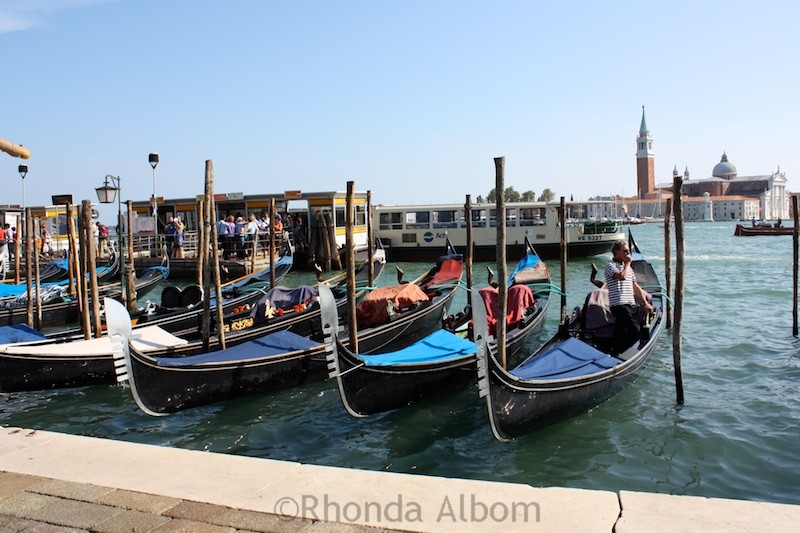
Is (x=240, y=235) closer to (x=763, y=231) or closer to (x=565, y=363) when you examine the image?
(x=565, y=363)

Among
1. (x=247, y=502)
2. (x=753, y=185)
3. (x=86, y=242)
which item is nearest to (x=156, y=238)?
(x=86, y=242)

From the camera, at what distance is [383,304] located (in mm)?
8555

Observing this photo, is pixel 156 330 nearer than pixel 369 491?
No

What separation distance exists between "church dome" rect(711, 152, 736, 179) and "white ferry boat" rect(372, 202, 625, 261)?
11414 cm

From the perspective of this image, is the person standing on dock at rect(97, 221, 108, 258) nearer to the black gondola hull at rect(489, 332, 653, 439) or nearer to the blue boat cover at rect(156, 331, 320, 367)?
the blue boat cover at rect(156, 331, 320, 367)

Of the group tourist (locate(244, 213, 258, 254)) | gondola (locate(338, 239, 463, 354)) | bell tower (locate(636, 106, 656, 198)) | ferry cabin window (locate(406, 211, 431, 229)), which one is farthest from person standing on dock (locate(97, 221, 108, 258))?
bell tower (locate(636, 106, 656, 198))

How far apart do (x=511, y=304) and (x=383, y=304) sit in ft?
5.04

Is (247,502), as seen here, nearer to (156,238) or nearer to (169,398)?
(169,398)

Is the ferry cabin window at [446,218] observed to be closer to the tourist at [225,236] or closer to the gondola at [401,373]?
the tourist at [225,236]

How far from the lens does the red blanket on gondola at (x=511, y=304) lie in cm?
762

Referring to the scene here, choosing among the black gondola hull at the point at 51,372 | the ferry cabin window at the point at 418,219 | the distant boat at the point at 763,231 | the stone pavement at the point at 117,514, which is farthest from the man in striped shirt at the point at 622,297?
the distant boat at the point at 763,231

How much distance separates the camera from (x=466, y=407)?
6.24 meters

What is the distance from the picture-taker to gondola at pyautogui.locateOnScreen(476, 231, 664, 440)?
4.89m

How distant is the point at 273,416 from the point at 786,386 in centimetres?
497
